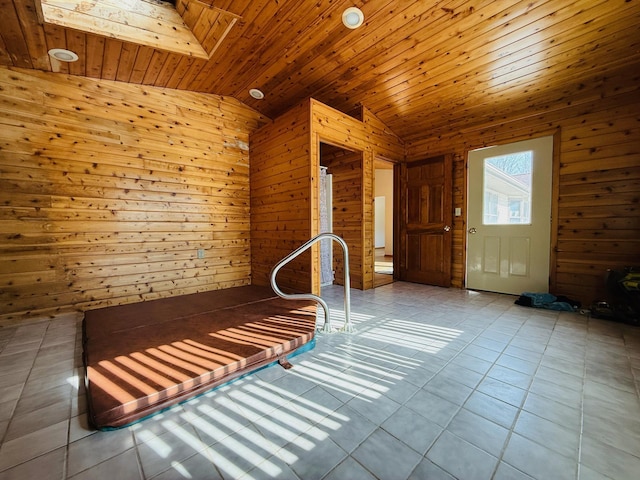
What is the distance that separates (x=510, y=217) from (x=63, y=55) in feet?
18.7

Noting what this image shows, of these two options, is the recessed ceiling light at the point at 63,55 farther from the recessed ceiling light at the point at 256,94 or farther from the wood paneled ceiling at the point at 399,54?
the recessed ceiling light at the point at 256,94

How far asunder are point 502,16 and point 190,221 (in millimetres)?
4268

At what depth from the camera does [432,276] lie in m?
4.54

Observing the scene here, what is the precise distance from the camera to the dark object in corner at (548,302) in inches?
122

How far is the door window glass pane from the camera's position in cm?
367

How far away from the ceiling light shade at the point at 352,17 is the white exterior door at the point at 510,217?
263cm

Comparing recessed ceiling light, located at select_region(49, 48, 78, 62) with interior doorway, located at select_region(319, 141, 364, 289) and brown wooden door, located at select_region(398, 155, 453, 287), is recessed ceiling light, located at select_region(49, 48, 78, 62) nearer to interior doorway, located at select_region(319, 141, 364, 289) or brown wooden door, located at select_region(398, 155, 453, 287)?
interior doorway, located at select_region(319, 141, 364, 289)

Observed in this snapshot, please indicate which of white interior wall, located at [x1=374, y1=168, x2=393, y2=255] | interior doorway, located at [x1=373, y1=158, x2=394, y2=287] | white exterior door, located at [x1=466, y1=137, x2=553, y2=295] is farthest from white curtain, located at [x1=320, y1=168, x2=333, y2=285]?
white interior wall, located at [x1=374, y1=168, x2=393, y2=255]

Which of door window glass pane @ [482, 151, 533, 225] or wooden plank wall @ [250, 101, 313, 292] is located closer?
wooden plank wall @ [250, 101, 313, 292]

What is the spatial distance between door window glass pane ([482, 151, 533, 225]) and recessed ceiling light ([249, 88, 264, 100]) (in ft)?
11.6

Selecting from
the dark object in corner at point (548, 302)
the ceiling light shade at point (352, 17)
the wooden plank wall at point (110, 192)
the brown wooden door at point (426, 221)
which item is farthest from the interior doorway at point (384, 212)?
the ceiling light shade at point (352, 17)

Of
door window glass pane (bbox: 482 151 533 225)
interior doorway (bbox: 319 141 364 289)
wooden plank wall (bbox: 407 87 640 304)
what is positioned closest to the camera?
wooden plank wall (bbox: 407 87 640 304)

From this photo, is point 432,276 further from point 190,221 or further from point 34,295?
point 34,295

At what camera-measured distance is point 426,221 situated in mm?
4586
